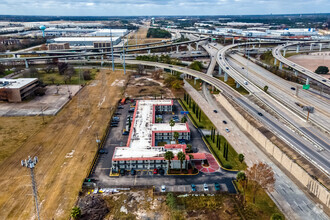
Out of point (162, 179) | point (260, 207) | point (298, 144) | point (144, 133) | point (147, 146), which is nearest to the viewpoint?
point (260, 207)

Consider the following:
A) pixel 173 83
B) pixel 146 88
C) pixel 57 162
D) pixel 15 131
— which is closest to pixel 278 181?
pixel 57 162

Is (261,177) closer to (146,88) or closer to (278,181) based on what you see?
(278,181)

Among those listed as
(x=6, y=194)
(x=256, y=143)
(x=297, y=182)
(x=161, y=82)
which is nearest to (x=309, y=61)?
(x=161, y=82)

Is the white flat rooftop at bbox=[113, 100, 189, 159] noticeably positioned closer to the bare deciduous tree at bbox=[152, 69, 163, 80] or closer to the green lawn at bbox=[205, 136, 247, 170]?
the green lawn at bbox=[205, 136, 247, 170]

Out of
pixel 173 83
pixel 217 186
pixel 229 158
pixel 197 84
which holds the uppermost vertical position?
pixel 173 83


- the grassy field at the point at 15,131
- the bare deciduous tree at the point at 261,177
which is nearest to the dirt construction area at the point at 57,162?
the grassy field at the point at 15,131

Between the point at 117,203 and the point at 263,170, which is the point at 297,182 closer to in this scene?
the point at 263,170

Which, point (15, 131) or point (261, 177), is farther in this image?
point (15, 131)

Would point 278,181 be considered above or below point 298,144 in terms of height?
below

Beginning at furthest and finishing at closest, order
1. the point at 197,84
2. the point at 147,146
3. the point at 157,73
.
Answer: the point at 157,73 → the point at 197,84 → the point at 147,146
